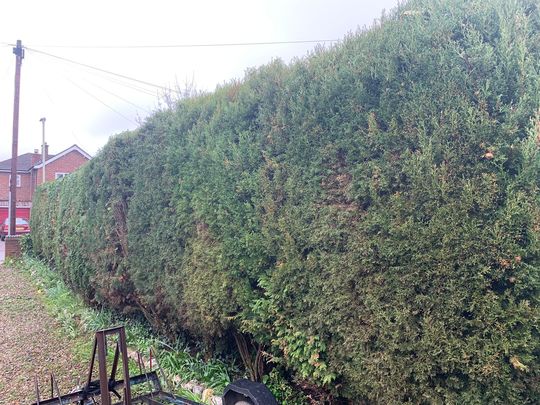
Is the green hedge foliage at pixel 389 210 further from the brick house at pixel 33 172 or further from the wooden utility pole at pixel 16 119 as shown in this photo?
the brick house at pixel 33 172

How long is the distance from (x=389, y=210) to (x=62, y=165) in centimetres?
4218

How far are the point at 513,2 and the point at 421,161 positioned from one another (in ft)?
3.49

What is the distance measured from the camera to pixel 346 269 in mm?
2807

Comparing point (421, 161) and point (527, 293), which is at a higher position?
point (421, 161)

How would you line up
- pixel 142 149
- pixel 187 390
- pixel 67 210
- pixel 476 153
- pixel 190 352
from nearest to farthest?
1. pixel 476 153
2. pixel 187 390
3. pixel 190 352
4. pixel 142 149
5. pixel 67 210

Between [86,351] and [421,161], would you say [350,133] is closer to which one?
[421,161]

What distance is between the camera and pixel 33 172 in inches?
1561

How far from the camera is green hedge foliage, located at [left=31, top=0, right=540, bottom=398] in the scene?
2.27 m

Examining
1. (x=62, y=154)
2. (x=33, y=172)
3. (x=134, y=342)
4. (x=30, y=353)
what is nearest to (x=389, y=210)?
(x=134, y=342)

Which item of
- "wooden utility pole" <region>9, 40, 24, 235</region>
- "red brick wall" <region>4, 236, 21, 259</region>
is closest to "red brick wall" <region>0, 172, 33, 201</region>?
"wooden utility pole" <region>9, 40, 24, 235</region>

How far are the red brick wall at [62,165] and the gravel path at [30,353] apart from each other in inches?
1323

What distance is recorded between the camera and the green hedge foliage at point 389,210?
2.27 m

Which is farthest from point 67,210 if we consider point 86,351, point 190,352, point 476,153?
point 476,153

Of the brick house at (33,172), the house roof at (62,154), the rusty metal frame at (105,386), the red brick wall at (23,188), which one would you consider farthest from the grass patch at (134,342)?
the red brick wall at (23,188)
